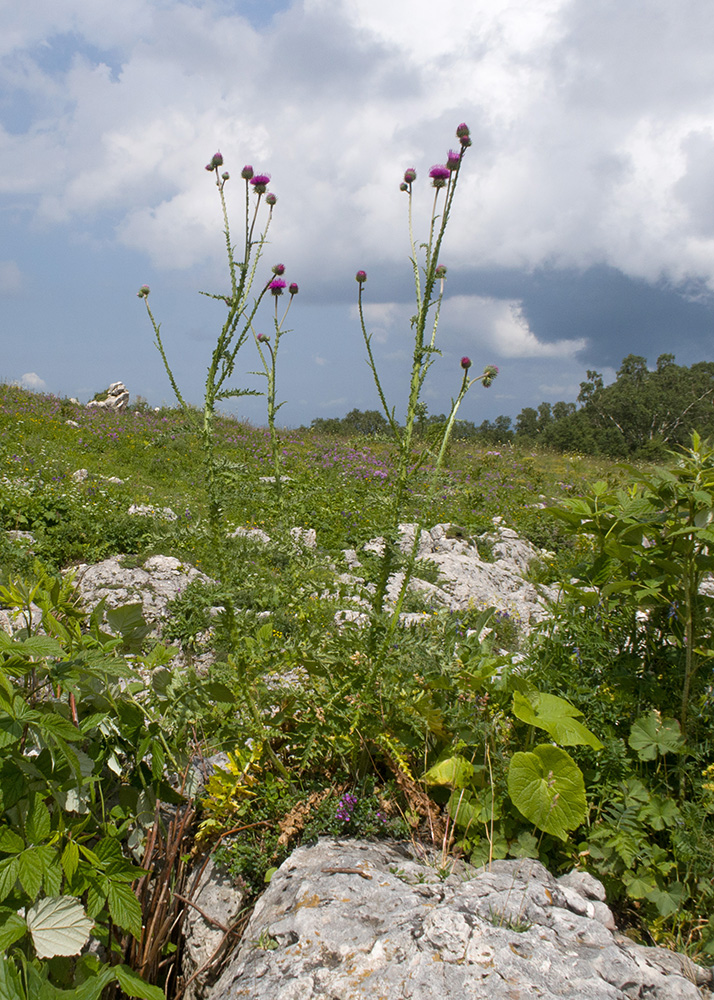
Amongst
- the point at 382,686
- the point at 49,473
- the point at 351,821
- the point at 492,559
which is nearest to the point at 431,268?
the point at 382,686

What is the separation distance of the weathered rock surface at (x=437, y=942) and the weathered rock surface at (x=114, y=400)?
20.0 metres

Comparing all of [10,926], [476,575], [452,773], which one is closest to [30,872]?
[10,926]

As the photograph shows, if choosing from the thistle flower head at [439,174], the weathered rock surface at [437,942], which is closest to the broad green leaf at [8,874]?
the weathered rock surface at [437,942]

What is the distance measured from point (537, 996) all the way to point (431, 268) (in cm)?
260

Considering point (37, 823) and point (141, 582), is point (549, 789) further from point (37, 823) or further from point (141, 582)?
point (141, 582)

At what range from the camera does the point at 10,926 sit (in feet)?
5.13

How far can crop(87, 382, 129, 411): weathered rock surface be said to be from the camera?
2040 cm

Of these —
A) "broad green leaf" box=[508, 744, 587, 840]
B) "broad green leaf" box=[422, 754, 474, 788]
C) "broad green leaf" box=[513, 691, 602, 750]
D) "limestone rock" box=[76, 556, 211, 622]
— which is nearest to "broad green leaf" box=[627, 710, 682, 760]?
"broad green leaf" box=[513, 691, 602, 750]

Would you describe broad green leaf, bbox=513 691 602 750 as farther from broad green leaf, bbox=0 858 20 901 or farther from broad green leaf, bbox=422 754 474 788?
broad green leaf, bbox=0 858 20 901

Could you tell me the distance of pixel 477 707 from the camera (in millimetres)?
2594

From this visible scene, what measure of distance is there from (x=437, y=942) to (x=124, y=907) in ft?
2.92

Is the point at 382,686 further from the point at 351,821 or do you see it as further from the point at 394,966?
the point at 394,966

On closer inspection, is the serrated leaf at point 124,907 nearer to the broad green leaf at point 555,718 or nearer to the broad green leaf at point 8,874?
the broad green leaf at point 8,874

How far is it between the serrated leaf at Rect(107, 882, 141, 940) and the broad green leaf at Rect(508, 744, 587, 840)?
128cm
